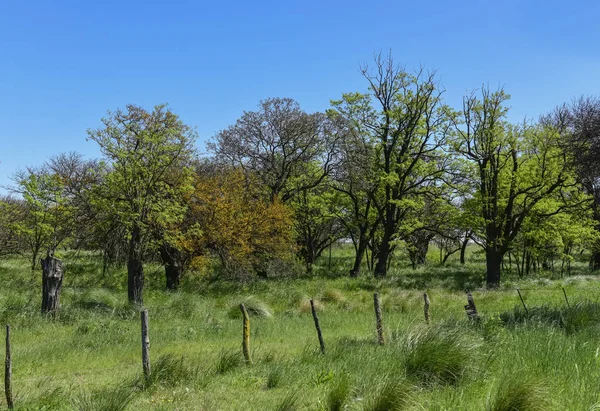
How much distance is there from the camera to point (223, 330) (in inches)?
480

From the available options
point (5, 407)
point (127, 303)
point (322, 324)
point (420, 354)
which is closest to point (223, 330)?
point (322, 324)

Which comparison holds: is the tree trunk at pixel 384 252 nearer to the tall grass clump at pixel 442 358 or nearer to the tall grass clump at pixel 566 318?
the tall grass clump at pixel 566 318

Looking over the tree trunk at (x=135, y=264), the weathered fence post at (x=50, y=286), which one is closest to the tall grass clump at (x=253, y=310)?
the tree trunk at (x=135, y=264)

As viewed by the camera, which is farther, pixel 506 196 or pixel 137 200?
pixel 506 196

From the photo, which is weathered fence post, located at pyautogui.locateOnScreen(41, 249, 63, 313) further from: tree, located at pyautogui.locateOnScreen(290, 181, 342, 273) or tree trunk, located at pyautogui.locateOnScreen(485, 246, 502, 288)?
tree trunk, located at pyautogui.locateOnScreen(485, 246, 502, 288)

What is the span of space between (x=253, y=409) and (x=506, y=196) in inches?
1010

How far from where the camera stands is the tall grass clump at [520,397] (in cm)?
427

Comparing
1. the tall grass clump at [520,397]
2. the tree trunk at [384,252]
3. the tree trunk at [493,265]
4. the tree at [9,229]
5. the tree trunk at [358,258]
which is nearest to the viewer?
the tall grass clump at [520,397]

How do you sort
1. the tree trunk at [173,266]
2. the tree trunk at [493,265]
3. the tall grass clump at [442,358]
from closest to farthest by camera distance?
1. the tall grass clump at [442,358]
2. the tree trunk at [173,266]
3. the tree trunk at [493,265]

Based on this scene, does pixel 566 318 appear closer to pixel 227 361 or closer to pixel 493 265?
pixel 227 361

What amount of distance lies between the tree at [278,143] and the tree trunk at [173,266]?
7008mm

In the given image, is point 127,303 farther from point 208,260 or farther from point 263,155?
point 263,155

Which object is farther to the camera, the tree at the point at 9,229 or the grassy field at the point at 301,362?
the tree at the point at 9,229

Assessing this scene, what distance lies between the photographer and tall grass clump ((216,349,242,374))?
747 centimetres
